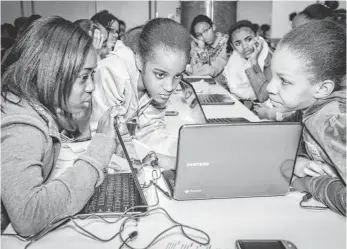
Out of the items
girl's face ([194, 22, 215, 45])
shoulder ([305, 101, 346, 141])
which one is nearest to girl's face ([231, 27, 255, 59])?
girl's face ([194, 22, 215, 45])

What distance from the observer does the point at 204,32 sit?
409 centimetres

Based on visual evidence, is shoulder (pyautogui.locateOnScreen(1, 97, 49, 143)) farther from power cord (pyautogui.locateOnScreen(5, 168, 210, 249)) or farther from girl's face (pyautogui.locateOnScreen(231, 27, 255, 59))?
girl's face (pyautogui.locateOnScreen(231, 27, 255, 59))

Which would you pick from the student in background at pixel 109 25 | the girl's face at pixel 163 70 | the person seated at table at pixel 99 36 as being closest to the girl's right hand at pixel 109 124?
the girl's face at pixel 163 70

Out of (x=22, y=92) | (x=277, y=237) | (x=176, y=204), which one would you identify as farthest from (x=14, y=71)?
(x=277, y=237)

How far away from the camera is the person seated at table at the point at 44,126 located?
771mm

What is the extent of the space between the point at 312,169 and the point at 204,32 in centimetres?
330

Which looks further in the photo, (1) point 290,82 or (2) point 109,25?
(2) point 109,25

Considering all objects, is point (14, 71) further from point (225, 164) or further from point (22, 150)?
point (225, 164)

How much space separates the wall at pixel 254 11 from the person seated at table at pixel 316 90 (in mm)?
5858

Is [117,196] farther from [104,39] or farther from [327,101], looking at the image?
[104,39]

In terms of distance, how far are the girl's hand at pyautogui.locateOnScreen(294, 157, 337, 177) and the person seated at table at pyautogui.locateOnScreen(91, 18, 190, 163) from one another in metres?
0.48

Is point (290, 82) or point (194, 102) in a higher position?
point (290, 82)

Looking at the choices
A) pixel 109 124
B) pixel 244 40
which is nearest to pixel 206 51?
pixel 244 40

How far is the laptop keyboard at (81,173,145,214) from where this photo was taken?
909 millimetres
